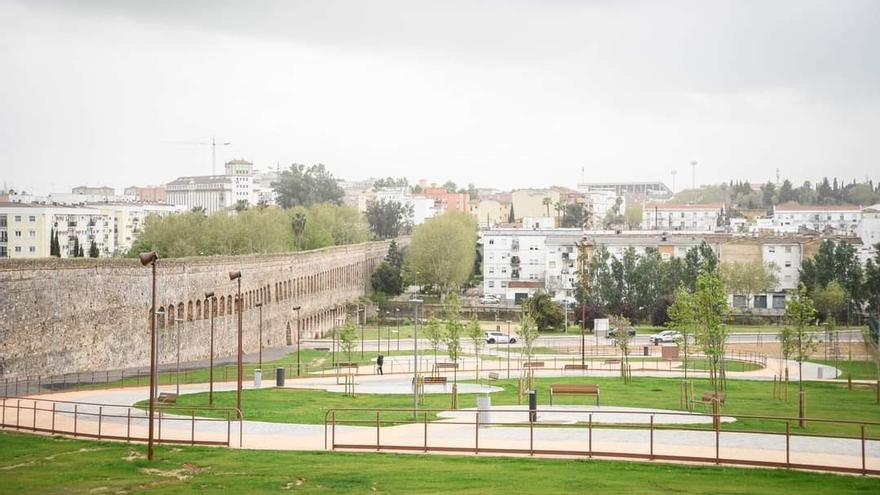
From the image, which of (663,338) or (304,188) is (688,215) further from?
(663,338)

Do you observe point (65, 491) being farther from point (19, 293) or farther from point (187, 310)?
point (187, 310)

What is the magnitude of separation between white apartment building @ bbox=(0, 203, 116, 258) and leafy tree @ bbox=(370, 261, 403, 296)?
30.6 m

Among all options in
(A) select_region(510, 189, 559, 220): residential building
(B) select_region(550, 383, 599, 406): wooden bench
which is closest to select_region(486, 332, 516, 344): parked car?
(B) select_region(550, 383, 599, 406): wooden bench

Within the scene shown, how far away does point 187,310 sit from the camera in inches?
2532

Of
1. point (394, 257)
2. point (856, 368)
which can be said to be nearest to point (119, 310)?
point (856, 368)

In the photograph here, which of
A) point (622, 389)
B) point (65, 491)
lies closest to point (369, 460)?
point (65, 491)

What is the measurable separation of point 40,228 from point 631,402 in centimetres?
10339

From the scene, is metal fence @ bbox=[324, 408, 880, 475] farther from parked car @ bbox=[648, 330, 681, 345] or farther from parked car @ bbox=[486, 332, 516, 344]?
parked car @ bbox=[486, 332, 516, 344]

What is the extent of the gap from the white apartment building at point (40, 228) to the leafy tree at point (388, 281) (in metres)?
30.6

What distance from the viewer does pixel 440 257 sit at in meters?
117

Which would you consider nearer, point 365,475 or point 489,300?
point 365,475

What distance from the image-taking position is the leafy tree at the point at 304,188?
627 feet

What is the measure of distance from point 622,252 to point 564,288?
22.3ft

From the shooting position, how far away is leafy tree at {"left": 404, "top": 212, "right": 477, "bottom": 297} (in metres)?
117
